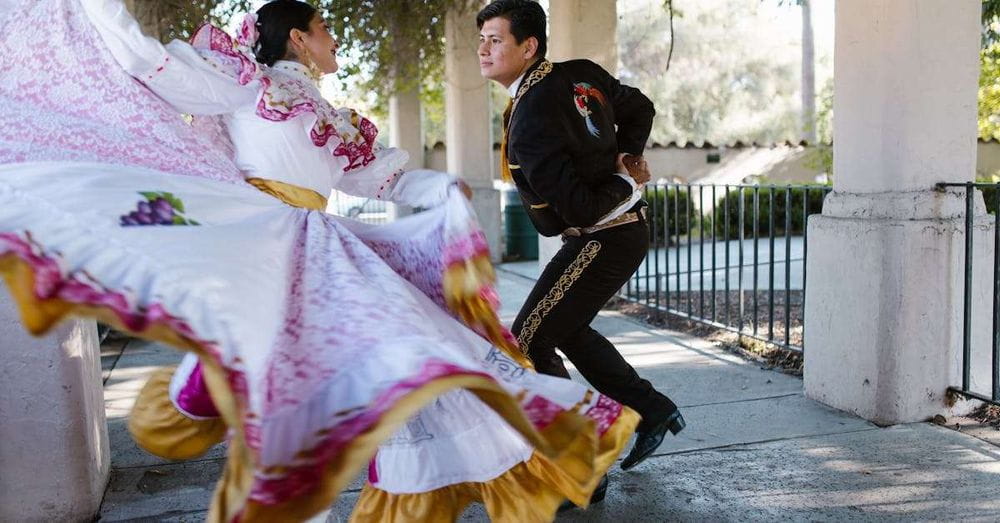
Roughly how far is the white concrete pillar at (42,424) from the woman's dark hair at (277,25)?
1.21 metres

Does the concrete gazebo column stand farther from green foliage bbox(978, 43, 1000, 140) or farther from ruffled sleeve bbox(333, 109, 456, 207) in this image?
ruffled sleeve bbox(333, 109, 456, 207)

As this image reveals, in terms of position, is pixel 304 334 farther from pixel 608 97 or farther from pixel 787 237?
pixel 787 237

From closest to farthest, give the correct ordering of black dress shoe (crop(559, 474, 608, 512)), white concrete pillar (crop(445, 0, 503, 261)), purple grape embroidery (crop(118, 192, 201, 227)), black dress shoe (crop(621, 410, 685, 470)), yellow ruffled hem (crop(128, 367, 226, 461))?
purple grape embroidery (crop(118, 192, 201, 227))
yellow ruffled hem (crop(128, 367, 226, 461))
black dress shoe (crop(559, 474, 608, 512))
black dress shoe (crop(621, 410, 685, 470))
white concrete pillar (crop(445, 0, 503, 261))

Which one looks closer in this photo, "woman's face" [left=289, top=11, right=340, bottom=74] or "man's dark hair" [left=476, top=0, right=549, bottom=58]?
"woman's face" [left=289, top=11, right=340, bottom=74]

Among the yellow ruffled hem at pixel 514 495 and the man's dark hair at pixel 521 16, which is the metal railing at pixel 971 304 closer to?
the man's dark hair at pixel 521 16

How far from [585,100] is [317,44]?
101 centimetres

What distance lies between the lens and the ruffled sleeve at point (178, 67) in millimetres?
2664

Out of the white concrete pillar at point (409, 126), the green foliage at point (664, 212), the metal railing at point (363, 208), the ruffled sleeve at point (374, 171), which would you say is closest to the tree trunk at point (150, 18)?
the green foliage at point (664, 212)

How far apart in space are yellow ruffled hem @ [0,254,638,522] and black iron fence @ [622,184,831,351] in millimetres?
3408

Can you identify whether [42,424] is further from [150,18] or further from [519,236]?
[519,236]

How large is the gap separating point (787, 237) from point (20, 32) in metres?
4.64

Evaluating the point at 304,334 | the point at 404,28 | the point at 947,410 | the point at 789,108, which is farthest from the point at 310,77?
the point at 789,108

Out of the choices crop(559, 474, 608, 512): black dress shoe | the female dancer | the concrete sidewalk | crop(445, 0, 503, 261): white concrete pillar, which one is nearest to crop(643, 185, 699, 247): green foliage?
crop(445, 0, 503, 261): white concrete pillar

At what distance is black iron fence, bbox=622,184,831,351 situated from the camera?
6250 mm
